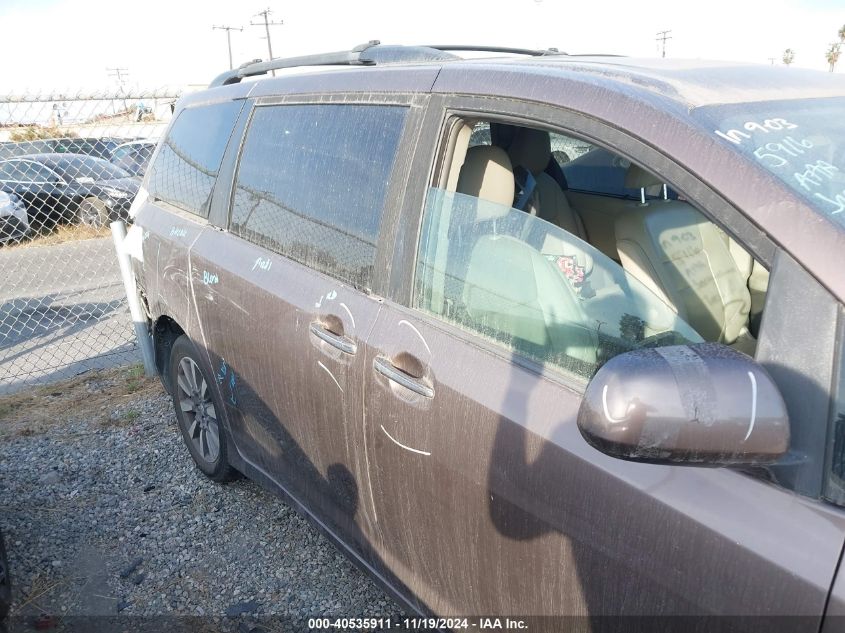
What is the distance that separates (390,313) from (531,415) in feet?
1.97

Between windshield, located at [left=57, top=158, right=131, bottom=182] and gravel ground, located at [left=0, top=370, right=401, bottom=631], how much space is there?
29.5 ft

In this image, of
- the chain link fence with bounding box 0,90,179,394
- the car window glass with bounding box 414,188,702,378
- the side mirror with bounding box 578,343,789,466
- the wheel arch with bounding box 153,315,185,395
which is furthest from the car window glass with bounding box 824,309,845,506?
the chain link fence with bounding box 0,90,179,394

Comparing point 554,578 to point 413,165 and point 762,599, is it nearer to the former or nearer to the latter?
point 762,599

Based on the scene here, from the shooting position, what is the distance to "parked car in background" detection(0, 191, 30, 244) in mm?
11102

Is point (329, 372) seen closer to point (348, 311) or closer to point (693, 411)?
point (348, 311)

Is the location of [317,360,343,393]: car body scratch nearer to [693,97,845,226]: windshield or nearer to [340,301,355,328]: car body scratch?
[340,301,355,328]: car body scratch

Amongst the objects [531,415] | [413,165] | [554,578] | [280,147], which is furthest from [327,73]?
[554,578]

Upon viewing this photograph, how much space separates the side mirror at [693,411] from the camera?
44.4 inches

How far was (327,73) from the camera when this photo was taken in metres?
2.58

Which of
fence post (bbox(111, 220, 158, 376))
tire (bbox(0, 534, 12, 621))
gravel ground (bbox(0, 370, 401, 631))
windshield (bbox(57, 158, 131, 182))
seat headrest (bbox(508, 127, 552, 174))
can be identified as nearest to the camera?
tire (bbox(0, 534, 12, 621))

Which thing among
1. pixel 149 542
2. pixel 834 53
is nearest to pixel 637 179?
pixel 149 542

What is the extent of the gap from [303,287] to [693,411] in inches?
60.9

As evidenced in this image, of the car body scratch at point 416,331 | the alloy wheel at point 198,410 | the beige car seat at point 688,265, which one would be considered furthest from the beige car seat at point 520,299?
the alloy wheel at point 198,410

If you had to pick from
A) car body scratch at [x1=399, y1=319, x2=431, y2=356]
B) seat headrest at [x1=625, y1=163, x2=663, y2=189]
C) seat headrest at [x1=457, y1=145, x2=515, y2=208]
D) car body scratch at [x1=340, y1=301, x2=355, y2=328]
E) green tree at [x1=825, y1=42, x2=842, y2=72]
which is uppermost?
seat headrest at [x1=457, y1=145, x2=515, y2=208]
